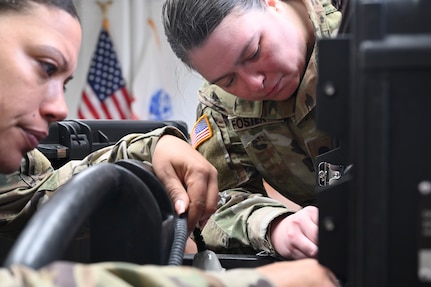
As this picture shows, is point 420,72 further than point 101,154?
No

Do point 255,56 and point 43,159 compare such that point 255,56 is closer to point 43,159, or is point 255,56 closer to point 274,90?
point 274,90

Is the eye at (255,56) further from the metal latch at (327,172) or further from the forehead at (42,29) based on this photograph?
the forehead at (42,29)

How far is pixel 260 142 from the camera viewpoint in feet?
4.48

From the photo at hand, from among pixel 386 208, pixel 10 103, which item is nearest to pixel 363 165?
pixel 386 208

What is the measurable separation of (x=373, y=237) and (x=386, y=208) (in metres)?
0.02

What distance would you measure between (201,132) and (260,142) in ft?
0.49

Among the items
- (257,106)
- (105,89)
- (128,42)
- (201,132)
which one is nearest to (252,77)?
(257,106)

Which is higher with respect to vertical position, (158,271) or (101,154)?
(158,271)

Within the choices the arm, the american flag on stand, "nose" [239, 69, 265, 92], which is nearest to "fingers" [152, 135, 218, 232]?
"nose" [239, 69, 265, 92]

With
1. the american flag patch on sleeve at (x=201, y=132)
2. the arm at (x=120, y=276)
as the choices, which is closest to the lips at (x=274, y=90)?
the american flag patch on sleeve at (x=201, y=132)

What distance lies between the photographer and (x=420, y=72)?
40 centimetres

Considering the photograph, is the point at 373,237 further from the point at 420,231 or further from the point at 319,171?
the point at 319,171

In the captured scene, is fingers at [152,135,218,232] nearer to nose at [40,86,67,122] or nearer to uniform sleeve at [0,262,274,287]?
nose at [40,86,67,122]

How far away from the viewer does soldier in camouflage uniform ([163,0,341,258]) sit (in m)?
1.14
